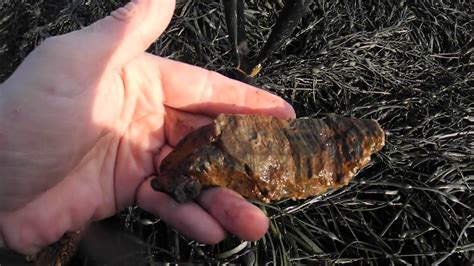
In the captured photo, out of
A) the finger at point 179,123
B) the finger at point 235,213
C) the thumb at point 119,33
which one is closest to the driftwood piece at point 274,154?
the finger at point 235,213

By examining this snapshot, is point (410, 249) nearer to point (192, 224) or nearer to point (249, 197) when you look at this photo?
point (249, 197)

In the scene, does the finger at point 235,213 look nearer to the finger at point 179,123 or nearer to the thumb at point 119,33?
the finger at point 179,123

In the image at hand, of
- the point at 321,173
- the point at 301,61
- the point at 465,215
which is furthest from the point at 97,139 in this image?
the point at 465,215

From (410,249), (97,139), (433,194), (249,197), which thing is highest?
(97,139)

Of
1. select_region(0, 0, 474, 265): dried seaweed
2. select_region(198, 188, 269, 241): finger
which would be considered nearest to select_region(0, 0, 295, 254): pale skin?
select_region(198, 188, 269, 241): finger

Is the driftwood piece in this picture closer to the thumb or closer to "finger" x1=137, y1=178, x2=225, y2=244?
"finger" x1=137, y1=178, x2=225, y2=244

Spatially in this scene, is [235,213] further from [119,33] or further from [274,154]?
[119,33]
